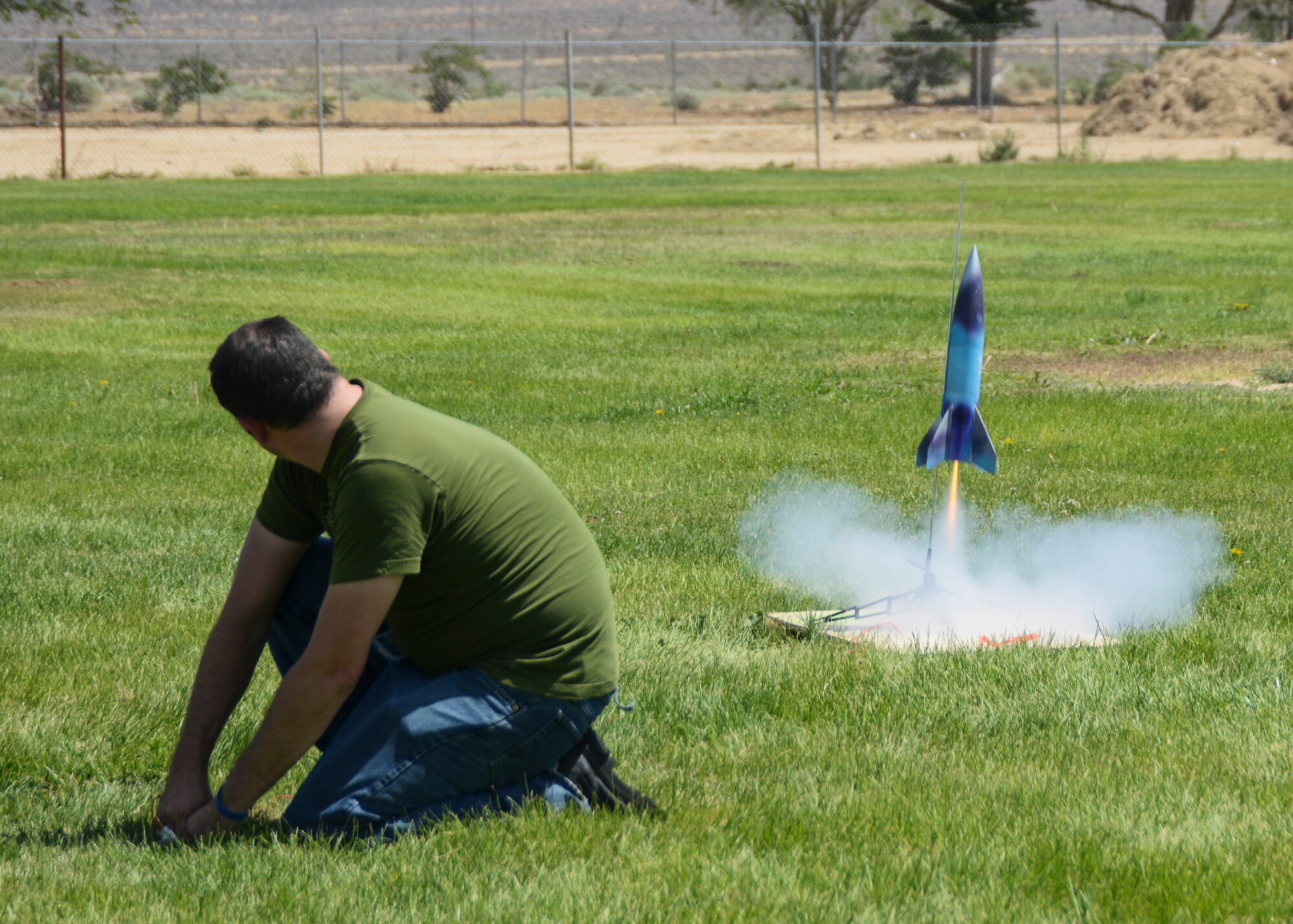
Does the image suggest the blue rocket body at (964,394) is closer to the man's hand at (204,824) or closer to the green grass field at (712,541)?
the green grass field at (712,541)

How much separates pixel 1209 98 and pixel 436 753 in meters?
43.9

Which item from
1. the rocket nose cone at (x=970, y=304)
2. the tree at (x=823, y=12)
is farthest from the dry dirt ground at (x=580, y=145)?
the rocket nose cone at (x=970, y=304)

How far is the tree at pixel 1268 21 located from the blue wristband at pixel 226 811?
65.3 metres

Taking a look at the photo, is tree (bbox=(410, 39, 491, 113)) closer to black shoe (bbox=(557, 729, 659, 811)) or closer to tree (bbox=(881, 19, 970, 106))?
tree (bbox=(881, 19, 970, 106))

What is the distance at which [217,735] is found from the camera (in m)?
3.85

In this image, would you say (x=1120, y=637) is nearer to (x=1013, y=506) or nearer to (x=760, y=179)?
(x=1013, y=506)

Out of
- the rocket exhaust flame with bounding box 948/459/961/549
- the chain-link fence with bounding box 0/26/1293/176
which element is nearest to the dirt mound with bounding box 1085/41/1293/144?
the chain-link fence with bounding box 0/26/1293/176

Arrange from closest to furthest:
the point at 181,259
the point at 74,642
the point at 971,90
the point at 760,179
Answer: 1. the point at 74,642
2. the point at 181,259
3. the point at 760,179
4. the point at 971,90

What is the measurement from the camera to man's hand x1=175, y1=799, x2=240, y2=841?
3.74 meters

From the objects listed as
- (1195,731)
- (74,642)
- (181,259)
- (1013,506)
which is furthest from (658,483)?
(181,259)

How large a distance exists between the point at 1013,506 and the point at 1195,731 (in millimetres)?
3068

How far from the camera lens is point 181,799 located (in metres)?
3.76

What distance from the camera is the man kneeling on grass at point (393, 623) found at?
340cm

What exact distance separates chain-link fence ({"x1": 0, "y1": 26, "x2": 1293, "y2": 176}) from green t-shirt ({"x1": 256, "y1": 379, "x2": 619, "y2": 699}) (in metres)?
25.1
